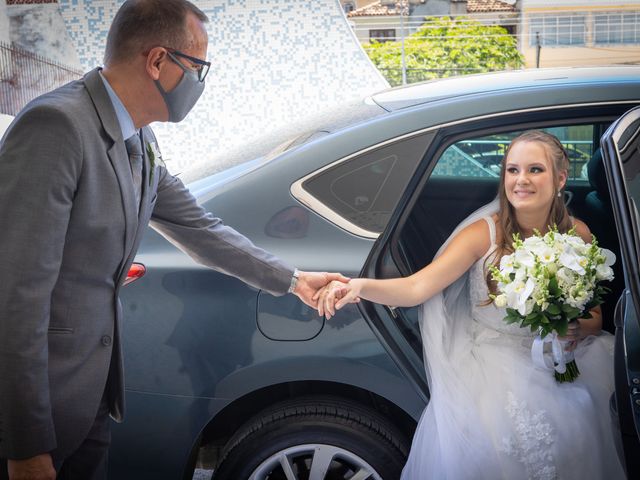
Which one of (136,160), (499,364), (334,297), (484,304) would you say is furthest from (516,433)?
(136,160)

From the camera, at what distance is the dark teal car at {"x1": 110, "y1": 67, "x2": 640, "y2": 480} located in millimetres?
1913

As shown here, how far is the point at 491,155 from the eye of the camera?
110 inches

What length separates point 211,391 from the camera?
1932 mm

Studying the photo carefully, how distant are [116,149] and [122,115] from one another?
0.11 m

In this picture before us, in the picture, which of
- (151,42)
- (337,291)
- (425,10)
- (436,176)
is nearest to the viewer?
(151,42)

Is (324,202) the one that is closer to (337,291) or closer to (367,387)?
(337,291)

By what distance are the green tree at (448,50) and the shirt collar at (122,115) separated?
161 inches

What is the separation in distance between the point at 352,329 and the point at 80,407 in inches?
27.7

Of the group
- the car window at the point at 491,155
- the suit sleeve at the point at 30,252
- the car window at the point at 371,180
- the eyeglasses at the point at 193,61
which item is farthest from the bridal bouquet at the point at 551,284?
the suit sleeve at the point at 30,252

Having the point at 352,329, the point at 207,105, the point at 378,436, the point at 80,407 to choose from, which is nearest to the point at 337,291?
the point at 352,329

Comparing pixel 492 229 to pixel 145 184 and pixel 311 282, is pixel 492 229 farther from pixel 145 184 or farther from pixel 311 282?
pixel 145 184

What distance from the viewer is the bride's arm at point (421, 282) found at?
186 centimetres

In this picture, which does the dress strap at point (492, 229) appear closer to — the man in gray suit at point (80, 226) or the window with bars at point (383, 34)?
the man in gray suit at point (80, 226)

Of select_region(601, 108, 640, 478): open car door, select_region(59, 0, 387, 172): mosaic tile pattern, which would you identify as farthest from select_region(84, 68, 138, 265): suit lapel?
select_region(59, 0, 387, 172): mosaic tile pattern
